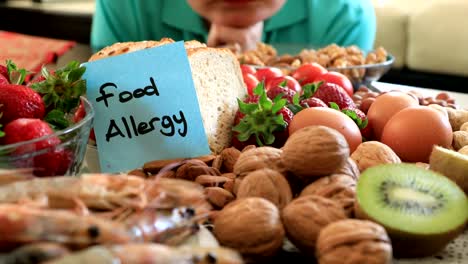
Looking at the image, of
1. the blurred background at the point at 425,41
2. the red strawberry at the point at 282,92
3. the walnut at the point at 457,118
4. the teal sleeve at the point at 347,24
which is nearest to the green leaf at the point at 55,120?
the red strawberry at the point at 282,92

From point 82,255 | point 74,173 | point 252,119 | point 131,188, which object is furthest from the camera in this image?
point 252,119

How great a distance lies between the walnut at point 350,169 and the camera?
1.97 ft

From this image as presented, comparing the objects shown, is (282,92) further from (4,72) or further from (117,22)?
(117,22)

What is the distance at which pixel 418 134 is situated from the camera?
743 mm

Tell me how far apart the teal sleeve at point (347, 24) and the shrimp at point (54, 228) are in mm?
1722

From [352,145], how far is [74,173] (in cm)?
33

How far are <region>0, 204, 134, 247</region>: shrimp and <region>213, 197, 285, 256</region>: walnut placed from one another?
0.44 feet

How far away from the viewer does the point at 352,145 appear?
728mm

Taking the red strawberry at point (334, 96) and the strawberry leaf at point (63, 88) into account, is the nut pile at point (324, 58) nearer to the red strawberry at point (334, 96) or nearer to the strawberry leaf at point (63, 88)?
the red strawberry at point (334, 96)

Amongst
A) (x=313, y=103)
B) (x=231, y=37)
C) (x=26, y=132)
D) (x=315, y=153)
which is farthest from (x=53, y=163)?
(x=231, y=37)

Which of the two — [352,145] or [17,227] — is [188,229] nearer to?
[17,227]

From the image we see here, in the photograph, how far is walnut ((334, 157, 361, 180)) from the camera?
1.97 feet

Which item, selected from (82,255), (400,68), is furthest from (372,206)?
(400,68)

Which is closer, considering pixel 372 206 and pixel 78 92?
pixel 372 206
